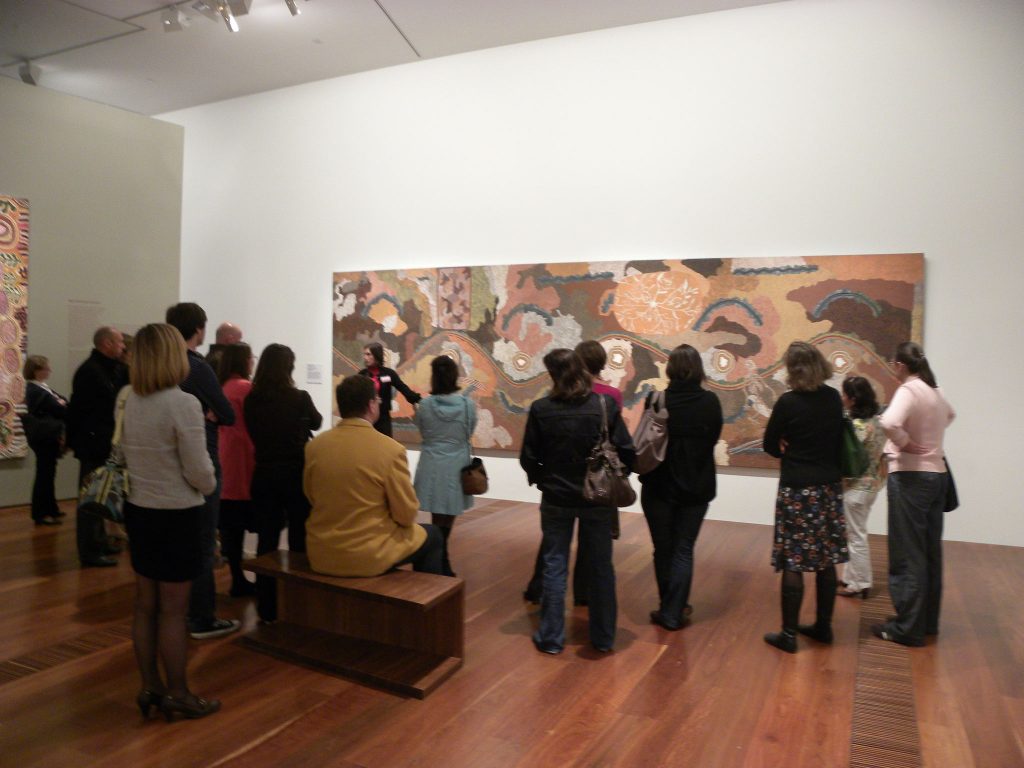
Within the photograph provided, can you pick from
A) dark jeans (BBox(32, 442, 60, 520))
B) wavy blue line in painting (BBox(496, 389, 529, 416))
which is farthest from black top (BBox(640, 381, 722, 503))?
dark jeans (BBox(32, 442, 60, 520))

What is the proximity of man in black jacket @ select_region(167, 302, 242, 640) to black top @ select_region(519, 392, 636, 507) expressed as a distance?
5.24 ft

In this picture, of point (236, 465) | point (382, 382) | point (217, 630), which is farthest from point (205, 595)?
point (382, 382)

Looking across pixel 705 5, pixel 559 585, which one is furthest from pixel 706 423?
pixel 705 5

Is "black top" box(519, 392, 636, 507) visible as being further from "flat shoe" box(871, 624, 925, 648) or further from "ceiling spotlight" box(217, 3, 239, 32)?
"ceiling spotlight" box(217, 3, 239, 32)

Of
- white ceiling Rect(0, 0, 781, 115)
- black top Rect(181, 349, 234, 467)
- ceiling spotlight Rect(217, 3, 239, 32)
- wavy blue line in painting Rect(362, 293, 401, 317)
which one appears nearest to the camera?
black top Rect(181, 349, 234, 467)

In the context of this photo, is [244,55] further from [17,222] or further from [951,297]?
[951,297]

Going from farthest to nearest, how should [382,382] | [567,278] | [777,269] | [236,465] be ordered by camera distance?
1. [567,278]
2. [777,269]
3. [382,382]
4. [236,465]

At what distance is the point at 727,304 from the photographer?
22.8ft

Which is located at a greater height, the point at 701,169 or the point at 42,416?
the point at 701,169

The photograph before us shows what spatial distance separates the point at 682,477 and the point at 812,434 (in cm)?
72

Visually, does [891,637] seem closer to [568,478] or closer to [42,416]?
[568,478]

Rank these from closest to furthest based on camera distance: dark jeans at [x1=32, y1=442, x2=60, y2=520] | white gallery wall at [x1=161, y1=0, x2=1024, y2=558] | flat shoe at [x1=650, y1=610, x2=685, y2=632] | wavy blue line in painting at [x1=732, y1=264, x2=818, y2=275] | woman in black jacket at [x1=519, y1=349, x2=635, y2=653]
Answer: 1. woman in black jacket at [x1=519, y1=349, x2=635, y2=653]
2. flat shoe at [x1=650, y1=610, x2=685, y2=632]
3. white gallery wall at [x1=161, y1=0, x2=1024, y2=558]
4. dark jeans at [x1=32, y1=442, x2=60, y2=520]
5. wavy blue line in painting at [x1=732, y1=264, x2=818, y2=275]

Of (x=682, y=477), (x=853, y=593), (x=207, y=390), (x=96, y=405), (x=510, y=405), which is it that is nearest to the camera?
(x=207, y=390)

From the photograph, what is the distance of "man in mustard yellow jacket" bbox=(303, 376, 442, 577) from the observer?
11.2 feet
